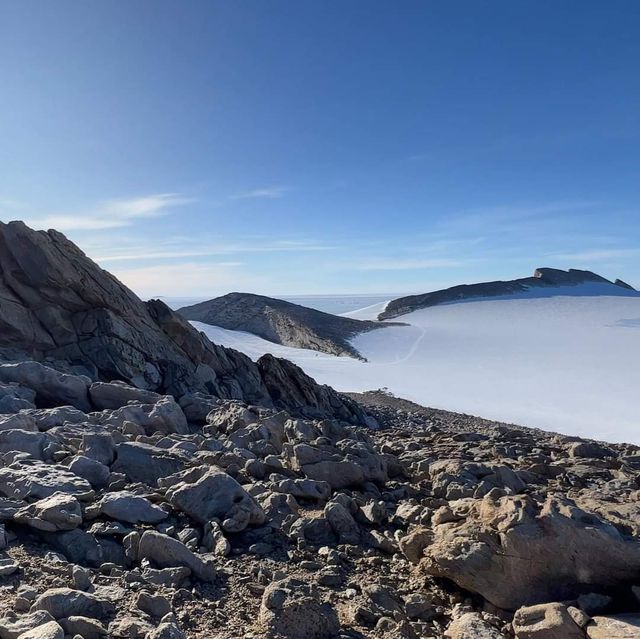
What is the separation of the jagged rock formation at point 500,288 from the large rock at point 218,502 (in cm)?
6218

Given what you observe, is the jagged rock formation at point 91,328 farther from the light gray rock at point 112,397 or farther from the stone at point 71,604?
the stone at point 71,604

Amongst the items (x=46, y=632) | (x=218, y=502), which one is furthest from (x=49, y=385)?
(x=46, y=632)

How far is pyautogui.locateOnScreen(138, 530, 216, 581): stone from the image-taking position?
4.25m

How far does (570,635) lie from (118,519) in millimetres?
3727

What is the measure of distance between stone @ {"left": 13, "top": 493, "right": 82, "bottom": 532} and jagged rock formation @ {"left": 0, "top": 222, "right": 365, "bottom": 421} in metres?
9.51

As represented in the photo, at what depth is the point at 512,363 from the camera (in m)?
40.2

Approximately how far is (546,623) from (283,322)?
51.2 metres

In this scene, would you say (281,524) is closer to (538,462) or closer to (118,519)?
(118,519)

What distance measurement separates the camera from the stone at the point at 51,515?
14.9 feet

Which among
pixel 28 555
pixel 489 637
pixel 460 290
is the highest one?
pixel 460 290

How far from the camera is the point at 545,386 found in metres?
32.8

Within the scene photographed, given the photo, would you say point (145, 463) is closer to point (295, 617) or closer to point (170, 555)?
point (170, 555)

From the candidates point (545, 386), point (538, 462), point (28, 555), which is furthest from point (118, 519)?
point (545, 386)

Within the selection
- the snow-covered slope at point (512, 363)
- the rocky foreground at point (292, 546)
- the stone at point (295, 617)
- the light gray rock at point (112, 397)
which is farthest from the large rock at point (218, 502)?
the snow-covered slope at point (512, 363)
